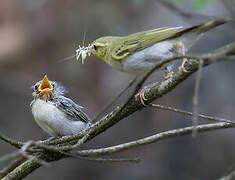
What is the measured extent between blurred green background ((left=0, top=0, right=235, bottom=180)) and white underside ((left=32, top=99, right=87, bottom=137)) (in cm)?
346

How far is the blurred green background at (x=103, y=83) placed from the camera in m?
8.33

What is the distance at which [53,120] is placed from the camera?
514 centimetres

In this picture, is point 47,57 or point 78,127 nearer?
point 78,127

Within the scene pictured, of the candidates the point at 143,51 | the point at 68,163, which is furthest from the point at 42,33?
the point at 143,51

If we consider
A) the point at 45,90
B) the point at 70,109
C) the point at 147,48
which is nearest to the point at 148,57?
the point at 147,48

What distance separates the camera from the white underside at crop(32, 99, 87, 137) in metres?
5.13

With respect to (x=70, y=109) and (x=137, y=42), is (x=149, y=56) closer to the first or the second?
(x=137, y=42)

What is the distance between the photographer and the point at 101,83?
10.1 m

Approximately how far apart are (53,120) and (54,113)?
112mm

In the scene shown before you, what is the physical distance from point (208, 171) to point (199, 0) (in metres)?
4.04

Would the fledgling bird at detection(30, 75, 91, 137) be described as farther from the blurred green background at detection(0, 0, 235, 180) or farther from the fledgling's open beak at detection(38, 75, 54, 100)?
the blurred green background at detection(0, 0, 235, 180)

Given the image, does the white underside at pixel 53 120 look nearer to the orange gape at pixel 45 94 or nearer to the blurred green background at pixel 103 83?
the orange gape at pixel 45 94

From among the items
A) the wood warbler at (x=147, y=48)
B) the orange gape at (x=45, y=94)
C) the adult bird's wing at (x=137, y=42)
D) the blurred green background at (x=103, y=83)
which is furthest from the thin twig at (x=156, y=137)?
the blurred green background at (x=103, y=83)

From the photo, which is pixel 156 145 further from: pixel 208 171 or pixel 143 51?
pixel 143 51
